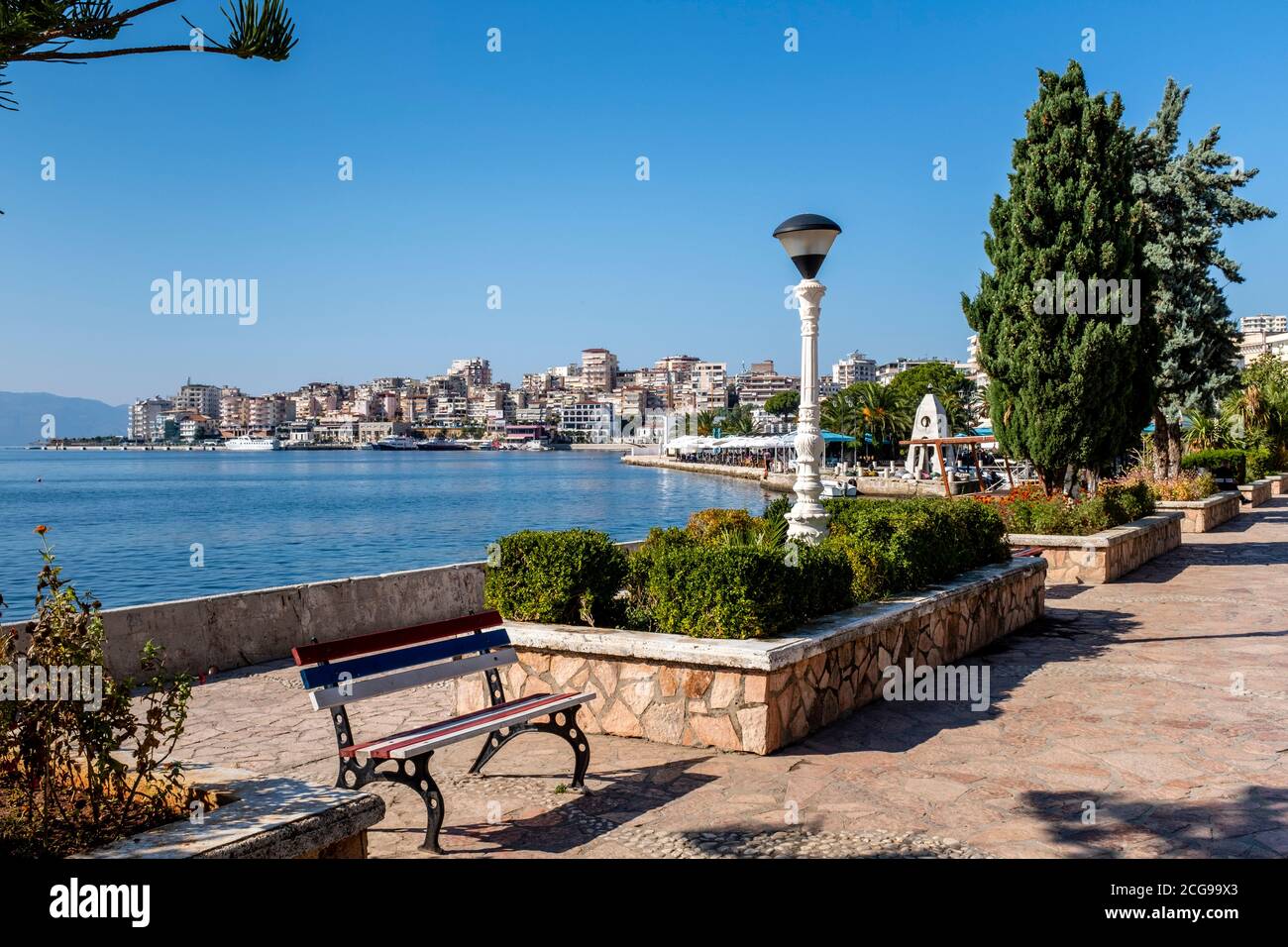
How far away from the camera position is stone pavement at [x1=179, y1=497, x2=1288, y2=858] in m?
4.61

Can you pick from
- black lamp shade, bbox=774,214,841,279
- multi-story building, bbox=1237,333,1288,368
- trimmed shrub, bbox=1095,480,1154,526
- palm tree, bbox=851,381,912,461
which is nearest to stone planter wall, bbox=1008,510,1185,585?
trimmed shrub, bbox=1095,480,1154,526

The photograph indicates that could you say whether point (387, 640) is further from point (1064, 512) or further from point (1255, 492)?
point (1255, 492)

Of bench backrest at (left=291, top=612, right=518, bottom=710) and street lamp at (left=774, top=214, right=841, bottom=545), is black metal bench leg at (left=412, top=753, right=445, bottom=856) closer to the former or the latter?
bench backrest at (left=291, top=612, right=518, bottom=710)

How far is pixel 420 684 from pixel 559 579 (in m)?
1.85

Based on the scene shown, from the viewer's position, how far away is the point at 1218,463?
29031 mm

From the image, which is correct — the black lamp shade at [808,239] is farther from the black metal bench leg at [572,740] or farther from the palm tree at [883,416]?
the palm tree at [883,416]

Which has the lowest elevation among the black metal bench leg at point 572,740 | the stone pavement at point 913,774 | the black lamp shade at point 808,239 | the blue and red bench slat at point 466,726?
the stone pavement at point 913,774

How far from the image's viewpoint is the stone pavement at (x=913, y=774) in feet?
15.1

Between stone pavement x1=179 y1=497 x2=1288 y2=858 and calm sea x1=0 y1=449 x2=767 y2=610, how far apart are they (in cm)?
961

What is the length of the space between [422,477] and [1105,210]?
10825 centimetres

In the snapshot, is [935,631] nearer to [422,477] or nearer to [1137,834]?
[1137,834]

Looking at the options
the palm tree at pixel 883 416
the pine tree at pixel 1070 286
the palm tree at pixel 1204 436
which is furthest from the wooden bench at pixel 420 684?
the palm tree at pixel 883 416

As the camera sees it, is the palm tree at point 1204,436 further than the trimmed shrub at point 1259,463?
Yes
